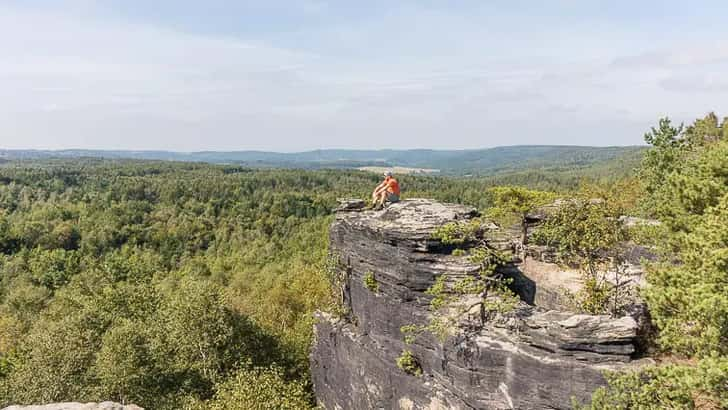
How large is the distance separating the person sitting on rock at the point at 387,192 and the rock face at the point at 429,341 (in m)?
1.16

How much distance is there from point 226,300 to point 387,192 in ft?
46.6

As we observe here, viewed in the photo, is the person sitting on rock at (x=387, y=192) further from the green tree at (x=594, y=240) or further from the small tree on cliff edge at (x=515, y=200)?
the green tree at (x=594, y=240)

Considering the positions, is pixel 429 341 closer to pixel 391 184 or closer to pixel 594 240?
pixel 594 240

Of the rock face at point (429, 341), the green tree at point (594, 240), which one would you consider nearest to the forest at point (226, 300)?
the rock face at point (429, 341)

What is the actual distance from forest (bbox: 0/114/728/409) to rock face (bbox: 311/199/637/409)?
1.34 meters

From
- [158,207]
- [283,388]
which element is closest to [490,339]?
[283,388]

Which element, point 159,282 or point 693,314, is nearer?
point 693,314

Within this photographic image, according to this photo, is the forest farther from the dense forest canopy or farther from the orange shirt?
the orange shirt

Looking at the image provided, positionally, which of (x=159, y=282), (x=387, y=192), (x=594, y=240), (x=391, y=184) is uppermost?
(x=391, y=184)

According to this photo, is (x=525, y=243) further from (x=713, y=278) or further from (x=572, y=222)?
(x=713, y=278)

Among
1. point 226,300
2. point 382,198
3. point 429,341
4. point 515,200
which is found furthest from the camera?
point 226,300

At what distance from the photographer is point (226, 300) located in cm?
2858

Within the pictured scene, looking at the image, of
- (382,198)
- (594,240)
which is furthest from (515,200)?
(382,198)

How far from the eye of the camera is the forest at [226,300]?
10.2 m
